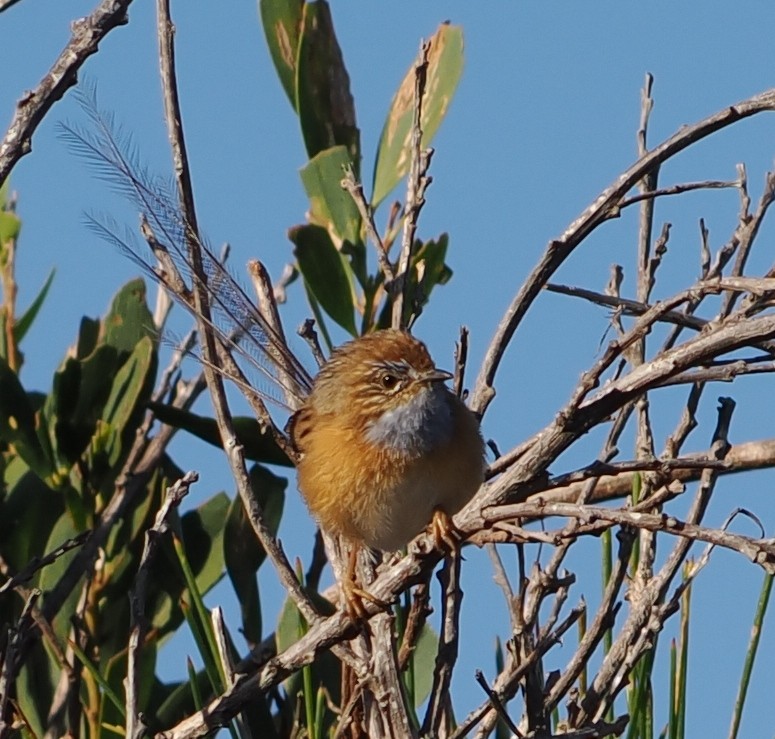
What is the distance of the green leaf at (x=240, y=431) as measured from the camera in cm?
439

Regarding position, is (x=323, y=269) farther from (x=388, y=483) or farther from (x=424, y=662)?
(x=424, y=662)

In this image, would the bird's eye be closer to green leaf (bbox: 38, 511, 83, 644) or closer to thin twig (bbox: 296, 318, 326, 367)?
thin twig (bbox: 296, 318, 326, 367)

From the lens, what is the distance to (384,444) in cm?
448

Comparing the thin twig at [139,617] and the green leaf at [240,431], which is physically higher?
the green leaf at [240,431]

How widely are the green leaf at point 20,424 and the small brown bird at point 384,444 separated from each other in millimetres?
769

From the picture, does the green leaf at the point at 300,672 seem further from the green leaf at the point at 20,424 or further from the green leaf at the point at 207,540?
the green leaf at the point at 20,424

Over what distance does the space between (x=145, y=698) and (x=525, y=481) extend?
1.87 m

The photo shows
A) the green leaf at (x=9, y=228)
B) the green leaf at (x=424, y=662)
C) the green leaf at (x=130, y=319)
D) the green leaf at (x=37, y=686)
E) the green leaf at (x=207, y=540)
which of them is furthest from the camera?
the green leaf at (x=9, y=228)

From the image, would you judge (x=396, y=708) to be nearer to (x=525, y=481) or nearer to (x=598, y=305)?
(x=525, y=481)

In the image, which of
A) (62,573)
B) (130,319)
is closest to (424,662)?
(62,573)

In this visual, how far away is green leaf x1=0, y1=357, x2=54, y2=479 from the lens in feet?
15.1

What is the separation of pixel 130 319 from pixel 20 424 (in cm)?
47

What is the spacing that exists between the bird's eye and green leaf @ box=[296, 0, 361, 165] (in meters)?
0.67

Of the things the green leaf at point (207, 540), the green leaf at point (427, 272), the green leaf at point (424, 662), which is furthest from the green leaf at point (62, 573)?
the green leaf at point (427, 272)
